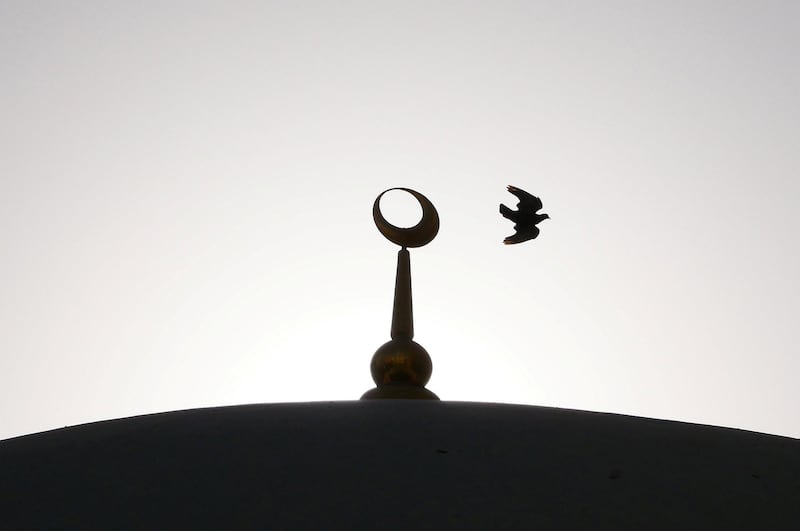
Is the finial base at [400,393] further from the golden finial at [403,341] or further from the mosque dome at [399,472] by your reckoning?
the mosque dome at [399,472]

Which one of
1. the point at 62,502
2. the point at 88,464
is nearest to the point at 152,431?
the point at 88,464

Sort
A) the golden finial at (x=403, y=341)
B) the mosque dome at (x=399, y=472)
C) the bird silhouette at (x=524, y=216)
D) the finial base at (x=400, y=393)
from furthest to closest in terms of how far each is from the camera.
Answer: the bird silhouette at (x=524, y=216) < the golden finial at (x=403, y=341) < the finial base at (x=400, y=393) < the mosque dome at (x=399, y=472)

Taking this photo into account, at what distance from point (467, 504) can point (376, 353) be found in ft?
8.93

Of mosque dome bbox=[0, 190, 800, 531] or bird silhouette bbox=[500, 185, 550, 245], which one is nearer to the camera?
mosque dome bbox=[0, 190, 800, 531]

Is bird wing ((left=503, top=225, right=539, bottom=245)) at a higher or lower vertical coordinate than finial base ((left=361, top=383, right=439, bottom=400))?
higher

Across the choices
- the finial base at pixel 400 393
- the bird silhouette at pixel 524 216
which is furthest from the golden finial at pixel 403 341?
the bird silhouette at pixel 524 216

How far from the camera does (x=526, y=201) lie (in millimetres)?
7000

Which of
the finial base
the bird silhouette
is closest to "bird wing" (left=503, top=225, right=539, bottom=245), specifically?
the bird silhouette

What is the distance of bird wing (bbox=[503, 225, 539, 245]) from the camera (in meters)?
6.98

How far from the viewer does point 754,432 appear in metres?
5.60

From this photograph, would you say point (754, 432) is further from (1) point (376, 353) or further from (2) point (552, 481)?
(1) point (376, 353)

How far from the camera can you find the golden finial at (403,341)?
6.35 metres

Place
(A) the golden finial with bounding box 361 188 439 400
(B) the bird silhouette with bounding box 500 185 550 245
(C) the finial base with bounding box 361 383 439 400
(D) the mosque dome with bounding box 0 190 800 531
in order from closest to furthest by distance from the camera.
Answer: (D) the mosque dome with bounding box 0 190 800 531
(C) the finial base with bounding box 361 383 439 400
(A) the golden finial with bounding box 361 188 439 400
(B) the bird silhouette with bounding box 500 185 550 245

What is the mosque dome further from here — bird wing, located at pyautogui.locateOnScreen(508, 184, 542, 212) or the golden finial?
bird wing, located at pyautogui.locateOnScreen(508, 184, 542, 212)
